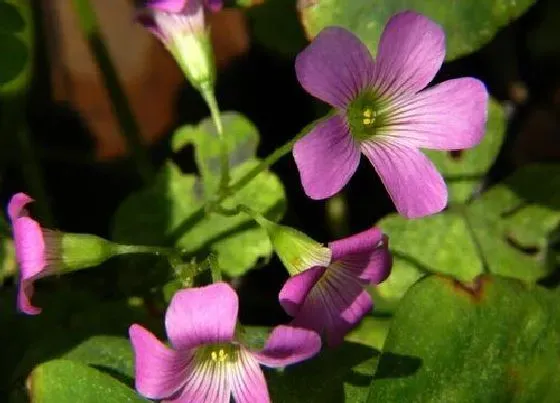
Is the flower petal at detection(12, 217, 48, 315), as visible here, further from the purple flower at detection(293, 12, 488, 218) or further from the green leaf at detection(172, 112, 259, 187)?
the green leaf at detection(172, 112, 259, 187)

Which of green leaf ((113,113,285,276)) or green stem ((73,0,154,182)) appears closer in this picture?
green leaf ((113,113,285,276))

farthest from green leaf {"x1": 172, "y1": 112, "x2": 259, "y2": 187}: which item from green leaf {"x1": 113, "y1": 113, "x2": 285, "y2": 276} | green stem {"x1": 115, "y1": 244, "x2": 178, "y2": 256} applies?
green stem {"x1": 115, "y1": 244, "x2": 178, "y2": 256}

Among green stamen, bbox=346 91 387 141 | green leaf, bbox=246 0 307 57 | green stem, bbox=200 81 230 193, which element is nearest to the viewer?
green stamen, bbox=346 91 387 141

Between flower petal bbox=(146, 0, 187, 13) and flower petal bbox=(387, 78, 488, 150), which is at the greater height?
flower petal bbox=(146, 0, 187, 13)

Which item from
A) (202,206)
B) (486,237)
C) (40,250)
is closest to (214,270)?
(40,250)

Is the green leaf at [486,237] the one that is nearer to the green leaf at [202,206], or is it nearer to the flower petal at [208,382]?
the green leaf at [202,206]

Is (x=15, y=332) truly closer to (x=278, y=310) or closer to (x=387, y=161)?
(x=278, y=310)

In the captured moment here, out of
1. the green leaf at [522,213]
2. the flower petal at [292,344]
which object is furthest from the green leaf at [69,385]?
the green leaf at [522,213]
